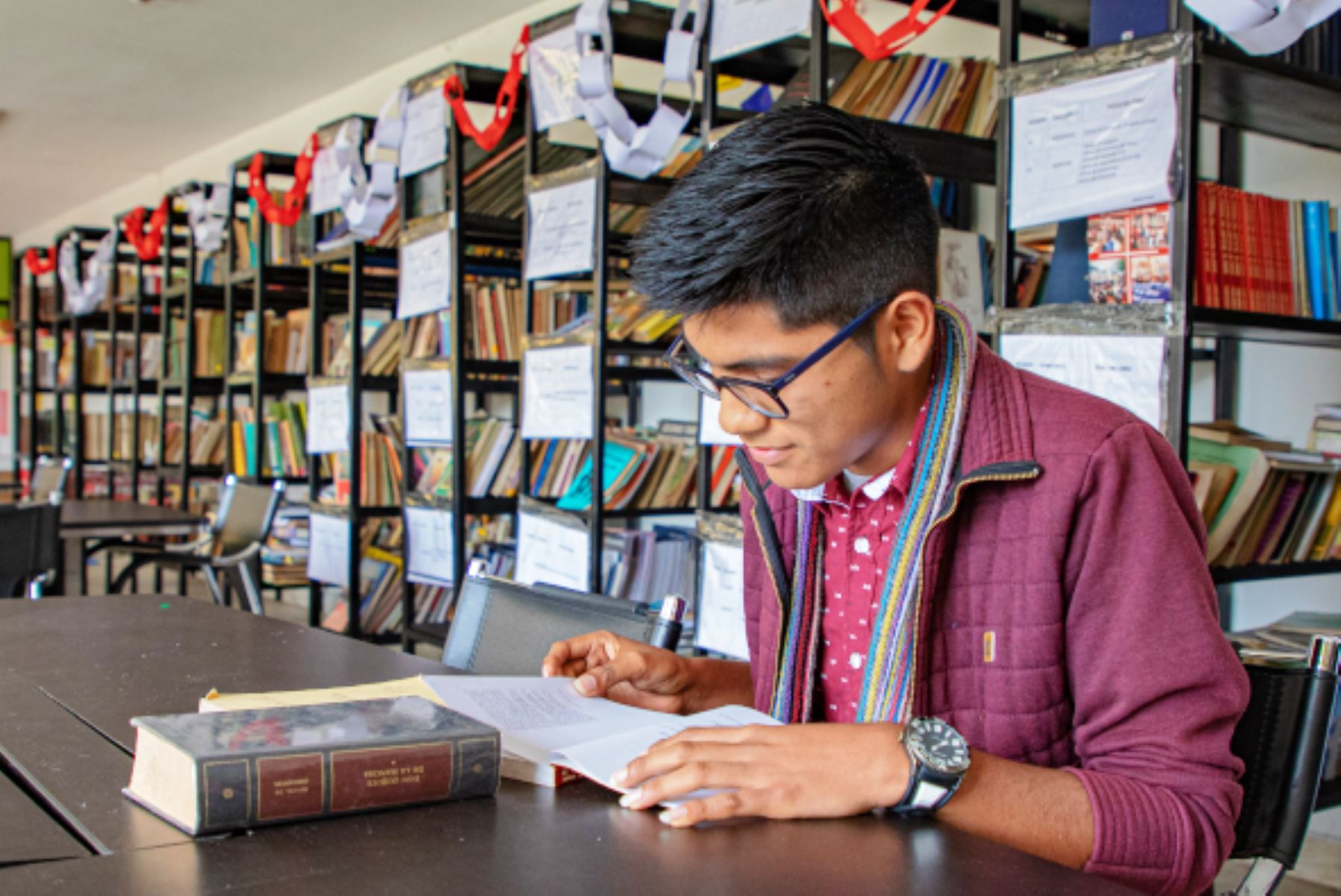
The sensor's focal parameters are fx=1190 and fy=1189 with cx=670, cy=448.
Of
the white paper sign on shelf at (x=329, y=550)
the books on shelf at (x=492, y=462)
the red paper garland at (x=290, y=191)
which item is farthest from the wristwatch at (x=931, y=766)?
the red paper garland at (x=290, y=191)

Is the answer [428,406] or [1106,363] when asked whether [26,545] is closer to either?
[428,406]

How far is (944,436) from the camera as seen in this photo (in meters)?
1.14

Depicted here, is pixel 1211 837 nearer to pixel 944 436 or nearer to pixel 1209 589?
pixel 1209 589

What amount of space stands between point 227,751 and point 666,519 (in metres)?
4.01

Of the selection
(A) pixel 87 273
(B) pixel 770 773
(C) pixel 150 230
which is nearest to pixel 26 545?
(B) pixel 770 773

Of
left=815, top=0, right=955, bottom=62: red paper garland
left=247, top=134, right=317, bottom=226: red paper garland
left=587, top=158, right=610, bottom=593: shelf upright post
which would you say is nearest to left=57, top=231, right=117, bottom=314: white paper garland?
left=247, top=134, right=317, bottom=226: red paper garland

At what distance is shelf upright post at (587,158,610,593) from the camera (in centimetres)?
285

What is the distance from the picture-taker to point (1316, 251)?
2.20 m

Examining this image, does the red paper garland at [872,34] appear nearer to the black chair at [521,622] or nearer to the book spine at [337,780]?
the black chair at [521,622]

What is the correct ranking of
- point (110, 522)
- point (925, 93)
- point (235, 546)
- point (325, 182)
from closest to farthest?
point (925, 93), point (110, 522), point (325, 182), point (235, 546)

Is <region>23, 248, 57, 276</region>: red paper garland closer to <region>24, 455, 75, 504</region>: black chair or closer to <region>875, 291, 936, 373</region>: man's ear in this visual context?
<region>24, 455, 75, 504</region>: black chair

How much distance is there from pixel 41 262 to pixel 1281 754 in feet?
27.6

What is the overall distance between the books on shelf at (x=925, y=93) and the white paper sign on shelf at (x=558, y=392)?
34.1 inches

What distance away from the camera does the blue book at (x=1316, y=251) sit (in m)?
2.20
